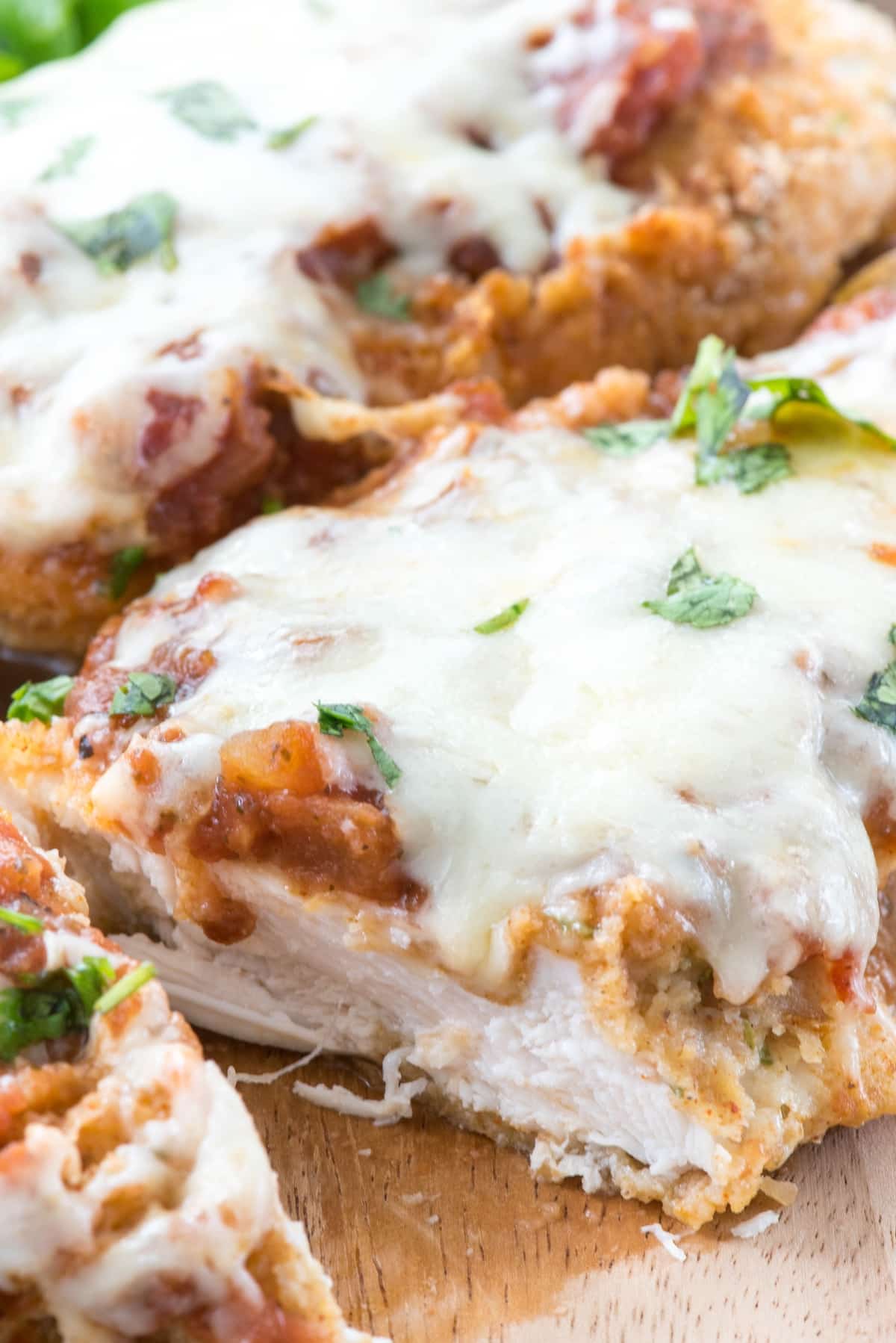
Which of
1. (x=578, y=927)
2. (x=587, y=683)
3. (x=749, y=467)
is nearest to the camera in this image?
(x=578, y=927)

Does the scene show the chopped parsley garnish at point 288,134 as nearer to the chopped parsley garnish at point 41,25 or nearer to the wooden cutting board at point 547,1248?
the chopped parsley garnish at point 41,25

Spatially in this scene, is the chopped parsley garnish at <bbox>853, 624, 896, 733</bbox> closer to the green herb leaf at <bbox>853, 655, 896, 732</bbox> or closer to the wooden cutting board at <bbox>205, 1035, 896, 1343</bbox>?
the green herb leaf at <bbox>853, 655, 896, 732</bbox>

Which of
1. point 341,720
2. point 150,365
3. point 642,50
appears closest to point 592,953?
point 341,720

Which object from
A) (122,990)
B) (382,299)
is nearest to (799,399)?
(382,299)

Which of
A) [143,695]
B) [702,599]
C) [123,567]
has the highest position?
[702,599]

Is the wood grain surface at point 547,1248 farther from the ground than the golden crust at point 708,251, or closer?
closer

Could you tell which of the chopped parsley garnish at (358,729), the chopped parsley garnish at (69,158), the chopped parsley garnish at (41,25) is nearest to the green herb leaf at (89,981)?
the chopped parsley garnish at (358,729)

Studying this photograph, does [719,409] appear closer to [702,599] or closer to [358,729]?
[702,599]
